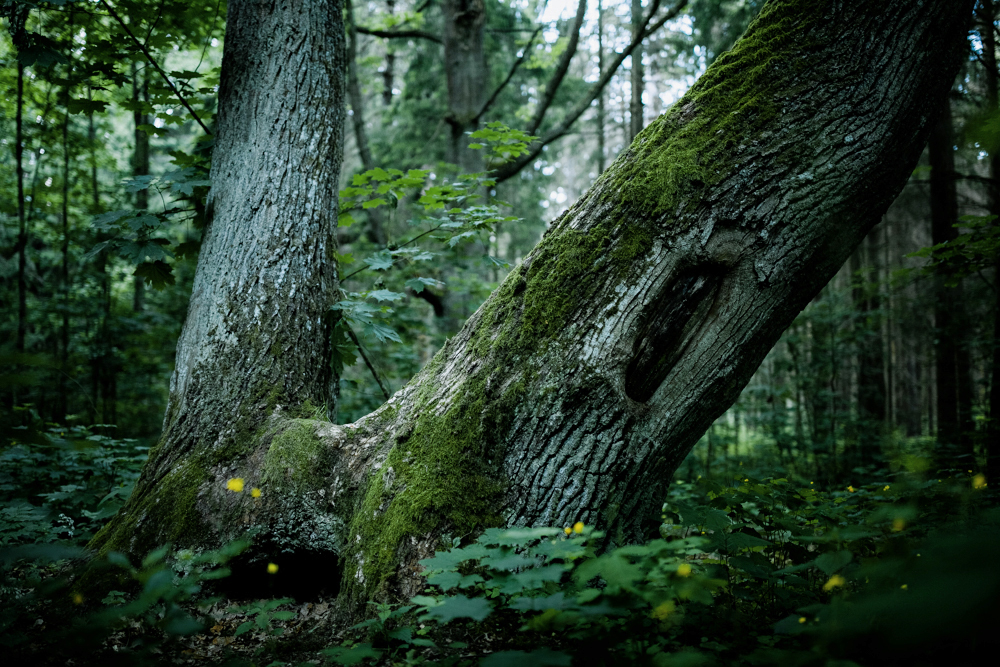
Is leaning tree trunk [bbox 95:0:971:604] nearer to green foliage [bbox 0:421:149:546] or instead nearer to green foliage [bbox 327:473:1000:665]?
green foliage [bbox 327:473:1000:665]

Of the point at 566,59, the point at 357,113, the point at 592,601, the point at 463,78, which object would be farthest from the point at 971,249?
the point at 357,113

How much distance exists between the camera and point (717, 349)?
7.54 feet

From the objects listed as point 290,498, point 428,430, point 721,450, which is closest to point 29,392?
point 290,498

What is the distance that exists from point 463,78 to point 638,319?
283 inches

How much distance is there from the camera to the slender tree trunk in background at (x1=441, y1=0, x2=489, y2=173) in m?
8.04

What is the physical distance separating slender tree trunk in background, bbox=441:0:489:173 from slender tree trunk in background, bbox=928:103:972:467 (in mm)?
6444

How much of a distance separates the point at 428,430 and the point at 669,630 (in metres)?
1.32

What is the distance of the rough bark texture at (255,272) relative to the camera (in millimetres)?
2727

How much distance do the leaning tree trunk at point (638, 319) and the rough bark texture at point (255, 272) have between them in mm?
71

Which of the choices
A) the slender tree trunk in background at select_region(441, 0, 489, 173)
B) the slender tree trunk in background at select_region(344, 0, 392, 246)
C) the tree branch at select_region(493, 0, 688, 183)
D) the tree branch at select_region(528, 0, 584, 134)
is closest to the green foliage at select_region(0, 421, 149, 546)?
the tree branch at select_region(493, 0, 688, 183)

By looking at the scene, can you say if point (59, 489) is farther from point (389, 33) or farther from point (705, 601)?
point (389, 33)

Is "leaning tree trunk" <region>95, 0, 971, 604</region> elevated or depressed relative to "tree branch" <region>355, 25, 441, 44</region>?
depressed

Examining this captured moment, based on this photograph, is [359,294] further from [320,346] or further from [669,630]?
[669,630]

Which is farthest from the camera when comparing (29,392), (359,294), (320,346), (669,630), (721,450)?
(721,450)
